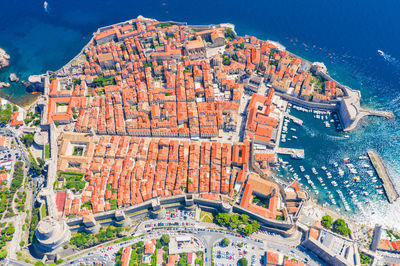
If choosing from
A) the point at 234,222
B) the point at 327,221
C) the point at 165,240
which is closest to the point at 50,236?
the point at 165,240

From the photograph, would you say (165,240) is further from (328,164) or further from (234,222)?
(328,164)

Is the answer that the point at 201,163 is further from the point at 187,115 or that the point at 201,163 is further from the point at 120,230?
the point at 120,230

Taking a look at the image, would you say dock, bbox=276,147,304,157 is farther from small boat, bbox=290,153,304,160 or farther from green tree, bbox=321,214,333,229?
green tree, bbox=321,214,333,229

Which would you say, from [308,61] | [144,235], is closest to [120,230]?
[144,235]

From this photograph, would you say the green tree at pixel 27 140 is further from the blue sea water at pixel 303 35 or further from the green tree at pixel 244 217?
the green tree at pixel 244 217

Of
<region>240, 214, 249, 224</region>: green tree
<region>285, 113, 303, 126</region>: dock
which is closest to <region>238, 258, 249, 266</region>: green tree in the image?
<region>240, 214, 249, 224</region>: green tree

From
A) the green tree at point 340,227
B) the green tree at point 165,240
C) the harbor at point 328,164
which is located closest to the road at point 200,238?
the green tree at point 165,240
